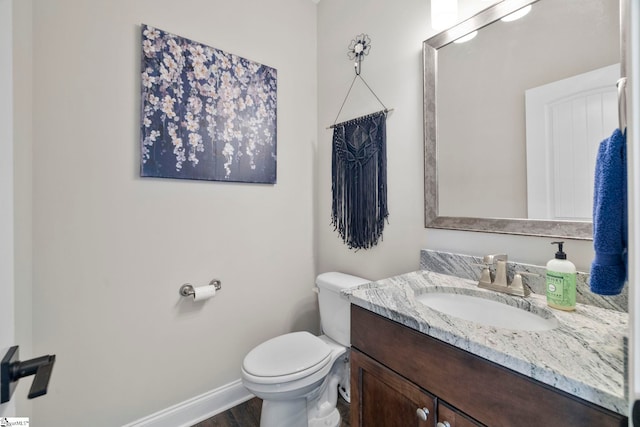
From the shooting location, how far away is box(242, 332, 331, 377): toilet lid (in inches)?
48.1

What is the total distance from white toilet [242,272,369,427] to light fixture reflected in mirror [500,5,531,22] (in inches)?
49.8

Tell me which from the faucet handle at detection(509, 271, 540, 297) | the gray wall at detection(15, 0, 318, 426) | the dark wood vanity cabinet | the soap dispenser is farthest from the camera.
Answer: the gray wall at detection(15, 0, 318, 426)

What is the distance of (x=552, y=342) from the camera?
628 mm

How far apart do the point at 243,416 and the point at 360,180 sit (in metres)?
1.50

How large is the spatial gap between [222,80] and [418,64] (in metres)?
1.06

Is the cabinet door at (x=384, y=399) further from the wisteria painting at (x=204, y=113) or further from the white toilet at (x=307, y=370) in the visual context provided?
the wisteria painting at (x=204, y=113)

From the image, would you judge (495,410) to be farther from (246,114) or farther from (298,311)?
(246,114)

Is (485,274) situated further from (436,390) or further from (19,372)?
(19,372)

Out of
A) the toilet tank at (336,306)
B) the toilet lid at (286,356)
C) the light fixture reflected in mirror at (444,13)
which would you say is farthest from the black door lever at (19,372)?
the light fixture reflected in mirror at (444,13)

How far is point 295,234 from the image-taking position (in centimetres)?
192

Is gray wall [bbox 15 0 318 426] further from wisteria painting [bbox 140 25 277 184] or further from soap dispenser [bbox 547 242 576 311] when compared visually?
soap dispenser [bbox 547 242 576 311]

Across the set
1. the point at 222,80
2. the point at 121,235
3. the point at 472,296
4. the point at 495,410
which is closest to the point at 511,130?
the point at 472,296

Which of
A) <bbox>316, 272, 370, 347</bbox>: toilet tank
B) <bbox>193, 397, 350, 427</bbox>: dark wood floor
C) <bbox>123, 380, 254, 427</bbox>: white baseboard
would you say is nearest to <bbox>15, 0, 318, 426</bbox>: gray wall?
<bbox>123, 380, 254, 427</bbox>: white baseboard

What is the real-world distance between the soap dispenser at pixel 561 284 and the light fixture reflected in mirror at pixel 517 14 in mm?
863
